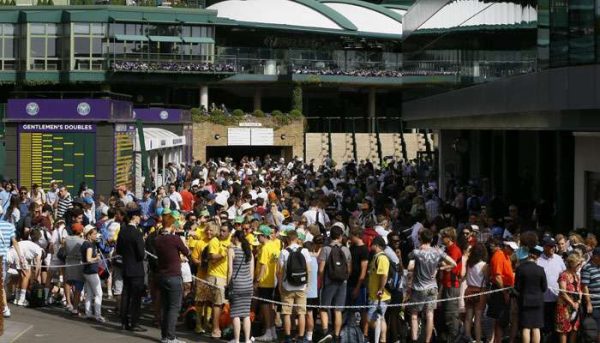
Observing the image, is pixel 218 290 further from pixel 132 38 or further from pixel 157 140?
pixel 132 38

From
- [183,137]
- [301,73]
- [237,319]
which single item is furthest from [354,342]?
[301,73]

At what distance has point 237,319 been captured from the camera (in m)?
15.7

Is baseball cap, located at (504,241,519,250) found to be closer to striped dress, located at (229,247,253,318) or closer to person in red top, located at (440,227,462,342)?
person in red top, located at (440,227,462,342)

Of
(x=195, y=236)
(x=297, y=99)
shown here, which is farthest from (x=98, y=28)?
(x=195, y=236)

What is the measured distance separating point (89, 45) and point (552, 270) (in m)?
56.1

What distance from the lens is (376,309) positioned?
51.9ft

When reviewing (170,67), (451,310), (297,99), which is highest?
(170,67)

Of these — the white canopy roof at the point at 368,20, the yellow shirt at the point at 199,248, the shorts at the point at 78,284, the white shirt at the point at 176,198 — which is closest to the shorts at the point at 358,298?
the yellow shirt at the point at 199,248

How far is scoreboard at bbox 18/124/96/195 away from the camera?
30234 millimetres

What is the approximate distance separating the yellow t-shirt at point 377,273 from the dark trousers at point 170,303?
2.49 metres

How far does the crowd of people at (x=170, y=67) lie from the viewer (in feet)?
223

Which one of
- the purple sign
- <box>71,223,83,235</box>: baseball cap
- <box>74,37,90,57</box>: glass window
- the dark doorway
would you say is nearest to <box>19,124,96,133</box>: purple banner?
the purple sign

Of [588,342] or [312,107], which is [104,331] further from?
[312,107]

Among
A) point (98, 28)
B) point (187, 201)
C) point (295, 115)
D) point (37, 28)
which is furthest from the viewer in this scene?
point (37, 28)
